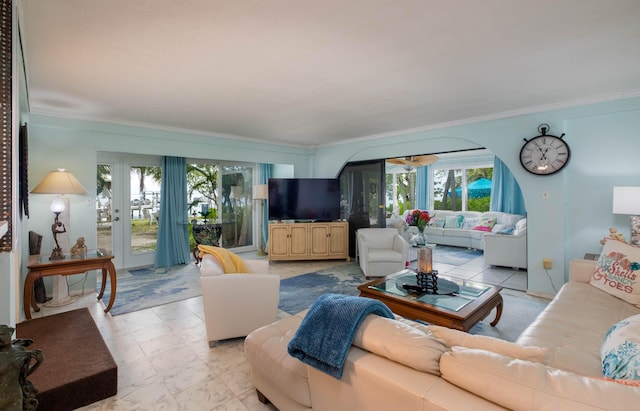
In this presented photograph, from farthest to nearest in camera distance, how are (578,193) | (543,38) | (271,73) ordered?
(578,193), (271,73), (543,38)

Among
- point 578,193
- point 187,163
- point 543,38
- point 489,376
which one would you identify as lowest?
point 489,376

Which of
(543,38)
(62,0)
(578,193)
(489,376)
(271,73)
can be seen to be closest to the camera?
(489,376)

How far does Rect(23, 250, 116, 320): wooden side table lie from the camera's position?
9.45 feet

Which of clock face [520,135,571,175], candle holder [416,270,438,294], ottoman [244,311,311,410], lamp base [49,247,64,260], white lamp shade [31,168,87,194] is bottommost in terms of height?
ottoman [244,311,311,410]

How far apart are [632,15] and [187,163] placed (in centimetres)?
597

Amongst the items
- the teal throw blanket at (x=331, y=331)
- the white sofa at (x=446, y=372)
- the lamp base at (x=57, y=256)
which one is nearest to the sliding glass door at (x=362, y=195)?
the white sofa at (x=446, y=372)

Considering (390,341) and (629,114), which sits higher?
(629,114)

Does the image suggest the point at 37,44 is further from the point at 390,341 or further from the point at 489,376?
the point at 489,376

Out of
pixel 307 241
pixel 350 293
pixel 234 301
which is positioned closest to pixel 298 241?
pixel 307 241

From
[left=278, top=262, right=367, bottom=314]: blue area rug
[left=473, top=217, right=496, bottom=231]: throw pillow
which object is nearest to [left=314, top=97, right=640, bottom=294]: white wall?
[left=278, top=262, right=367, bottom=314]: blue area rug

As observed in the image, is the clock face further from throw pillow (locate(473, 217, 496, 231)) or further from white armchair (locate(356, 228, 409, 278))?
throw pillow (locate(473, 217, 496, 231))

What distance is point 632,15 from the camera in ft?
6.14

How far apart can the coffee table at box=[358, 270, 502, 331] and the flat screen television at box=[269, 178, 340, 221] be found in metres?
3.17

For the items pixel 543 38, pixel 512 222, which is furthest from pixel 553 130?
pixel 512 222
